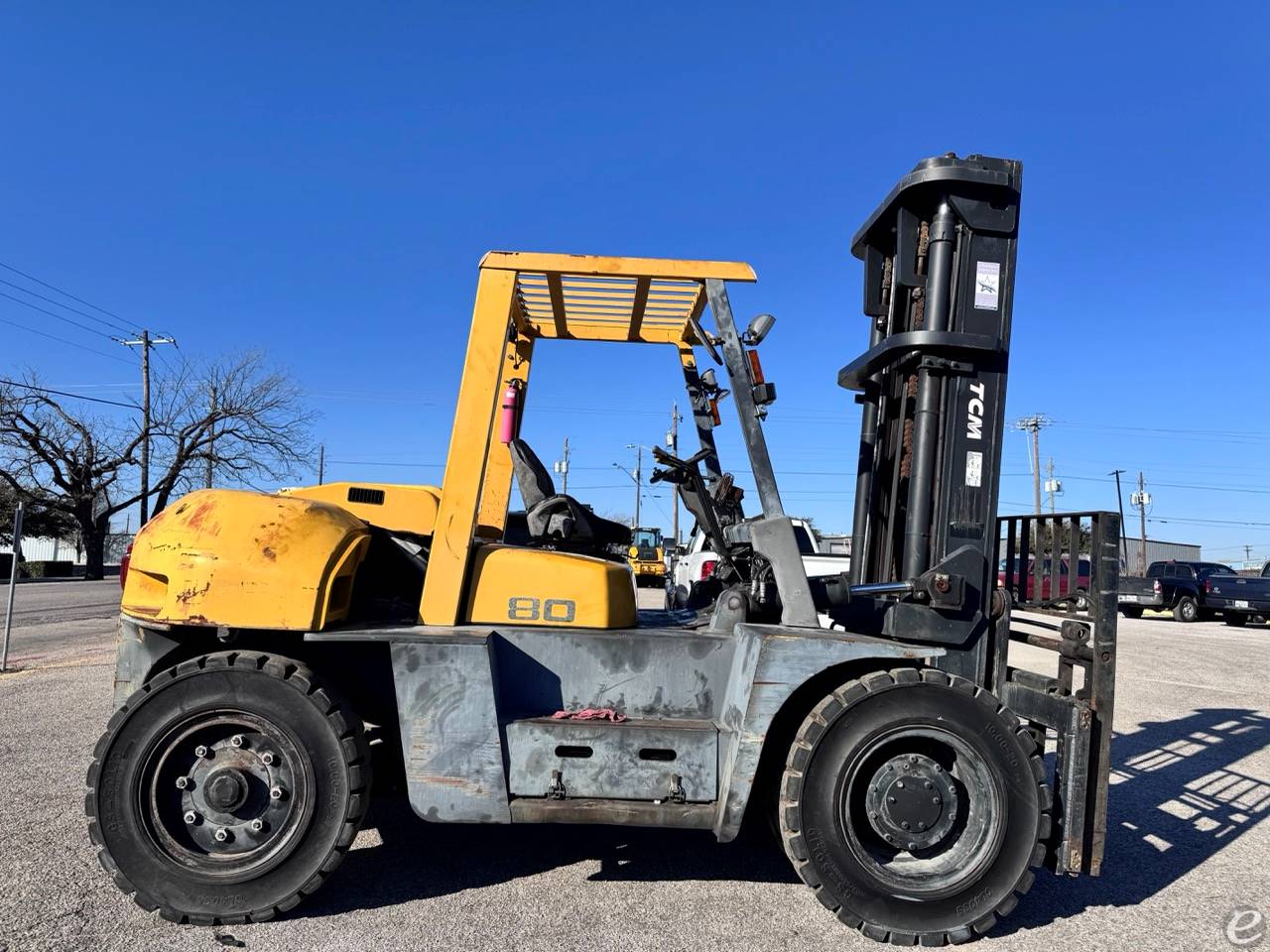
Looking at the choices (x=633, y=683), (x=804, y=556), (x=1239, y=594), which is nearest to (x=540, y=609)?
(x=633, y=683)

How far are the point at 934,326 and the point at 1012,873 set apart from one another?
268cm

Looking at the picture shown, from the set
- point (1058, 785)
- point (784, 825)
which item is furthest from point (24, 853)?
point (1058, 785)

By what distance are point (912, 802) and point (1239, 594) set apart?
24939 mm

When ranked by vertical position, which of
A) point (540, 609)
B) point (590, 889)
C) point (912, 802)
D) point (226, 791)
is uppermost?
point (540, 609)

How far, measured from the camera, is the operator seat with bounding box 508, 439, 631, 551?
4.52 meters

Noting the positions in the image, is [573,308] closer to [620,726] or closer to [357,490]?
[357,490]

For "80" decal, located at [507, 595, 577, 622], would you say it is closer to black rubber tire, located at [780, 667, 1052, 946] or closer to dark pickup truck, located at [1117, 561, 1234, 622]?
black rubber tire, located at [780, 667, 1052, 946]

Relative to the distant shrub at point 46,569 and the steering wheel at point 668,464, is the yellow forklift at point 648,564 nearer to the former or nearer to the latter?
the steering wheel at point 668,464

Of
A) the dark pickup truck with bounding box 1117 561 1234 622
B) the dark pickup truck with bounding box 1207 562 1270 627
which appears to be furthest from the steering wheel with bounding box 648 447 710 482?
the dark pickup truck with bounding box 1207 562 1270 627

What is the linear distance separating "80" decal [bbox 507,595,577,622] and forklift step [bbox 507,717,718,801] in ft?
1.64

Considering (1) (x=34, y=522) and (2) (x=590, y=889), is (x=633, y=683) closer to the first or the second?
(2) (x=590, y=889)

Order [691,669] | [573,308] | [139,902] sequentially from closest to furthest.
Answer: [139,902], [691,669], [573,308]

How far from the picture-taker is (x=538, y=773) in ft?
12.2

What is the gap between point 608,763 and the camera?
3723mm
